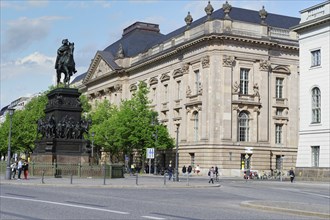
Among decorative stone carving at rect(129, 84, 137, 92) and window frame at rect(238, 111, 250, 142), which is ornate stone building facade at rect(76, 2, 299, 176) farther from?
decorative stone carving at rect(129, 84, 137, 92)

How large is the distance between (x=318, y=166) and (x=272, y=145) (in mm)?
22007

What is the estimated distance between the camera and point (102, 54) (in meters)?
104

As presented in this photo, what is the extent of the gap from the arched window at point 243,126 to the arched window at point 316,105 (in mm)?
19054

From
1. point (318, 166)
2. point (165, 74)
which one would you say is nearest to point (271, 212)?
point (318, 166)

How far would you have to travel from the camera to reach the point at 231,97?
7188 centimetres

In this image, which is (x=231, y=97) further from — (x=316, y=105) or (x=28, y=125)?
(x=28, y=125)

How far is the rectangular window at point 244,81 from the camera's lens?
73562 mm

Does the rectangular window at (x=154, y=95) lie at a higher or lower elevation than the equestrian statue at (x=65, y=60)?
higher

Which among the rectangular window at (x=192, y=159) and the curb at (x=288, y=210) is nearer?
the curb at (x=288, y=210)

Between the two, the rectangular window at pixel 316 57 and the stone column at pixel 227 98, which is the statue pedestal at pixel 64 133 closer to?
the rectangular window at pixel 316 57

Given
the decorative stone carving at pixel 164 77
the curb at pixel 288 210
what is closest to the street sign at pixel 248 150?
the decorative stone carving at pixel 164 77

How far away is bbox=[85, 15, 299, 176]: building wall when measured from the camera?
7094 centimetres

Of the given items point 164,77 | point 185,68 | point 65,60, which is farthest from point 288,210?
point 164,77

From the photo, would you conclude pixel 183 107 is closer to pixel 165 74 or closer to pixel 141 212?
pixel 165 74
